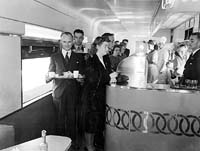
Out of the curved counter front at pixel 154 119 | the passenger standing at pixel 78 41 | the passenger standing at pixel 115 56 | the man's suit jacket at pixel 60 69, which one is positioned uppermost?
the passenger standing at pixel 78 41

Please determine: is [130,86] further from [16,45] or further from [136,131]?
[16,45]

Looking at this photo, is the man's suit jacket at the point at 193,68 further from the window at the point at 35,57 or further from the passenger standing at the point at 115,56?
the window at the point at 35,57

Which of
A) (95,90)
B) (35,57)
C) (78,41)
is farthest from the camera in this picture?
(78,41)

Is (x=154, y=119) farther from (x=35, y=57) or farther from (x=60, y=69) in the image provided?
(x=35, y=57)

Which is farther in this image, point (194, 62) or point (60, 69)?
point (194, 62)

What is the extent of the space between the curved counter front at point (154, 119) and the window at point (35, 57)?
107 cm

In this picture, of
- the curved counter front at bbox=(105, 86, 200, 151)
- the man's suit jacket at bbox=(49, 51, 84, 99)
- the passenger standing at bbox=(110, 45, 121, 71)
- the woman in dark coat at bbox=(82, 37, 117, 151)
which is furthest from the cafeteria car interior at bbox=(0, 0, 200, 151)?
the passenger standing at bbox=(110, 45, 121, 71)

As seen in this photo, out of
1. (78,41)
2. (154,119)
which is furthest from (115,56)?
(154,119)

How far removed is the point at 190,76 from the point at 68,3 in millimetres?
2397

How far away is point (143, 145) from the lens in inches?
111

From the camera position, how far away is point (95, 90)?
3.08 meters

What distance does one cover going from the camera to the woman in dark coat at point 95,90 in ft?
9.83

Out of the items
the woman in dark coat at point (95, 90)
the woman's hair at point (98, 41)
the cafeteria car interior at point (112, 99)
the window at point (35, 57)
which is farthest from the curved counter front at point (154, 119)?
the window at point (35, 57)

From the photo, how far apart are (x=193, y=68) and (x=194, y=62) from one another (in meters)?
0.08
